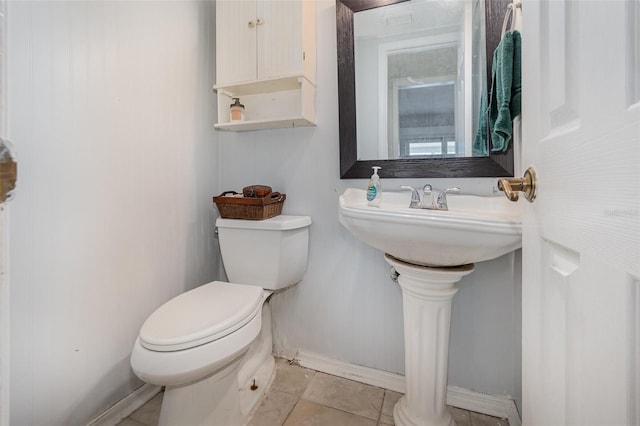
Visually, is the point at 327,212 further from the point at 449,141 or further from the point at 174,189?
the point at 174,189

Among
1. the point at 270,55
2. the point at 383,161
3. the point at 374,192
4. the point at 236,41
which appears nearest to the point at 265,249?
the point at 374,192

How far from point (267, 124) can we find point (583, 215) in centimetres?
128

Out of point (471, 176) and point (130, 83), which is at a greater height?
point (130, 83)

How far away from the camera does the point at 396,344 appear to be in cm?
134

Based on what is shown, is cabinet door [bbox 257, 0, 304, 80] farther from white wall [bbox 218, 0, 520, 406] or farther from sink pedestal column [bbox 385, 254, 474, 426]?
sink pedestal column [bbox 385, 254, 474, 426]

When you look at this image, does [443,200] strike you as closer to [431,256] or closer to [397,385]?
[431,256]

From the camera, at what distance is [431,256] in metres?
0.88

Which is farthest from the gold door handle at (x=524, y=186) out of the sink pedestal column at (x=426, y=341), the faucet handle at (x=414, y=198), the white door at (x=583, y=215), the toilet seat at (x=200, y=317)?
the toilet seat at (x=200, y=317)

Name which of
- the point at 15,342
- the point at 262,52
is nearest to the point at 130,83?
→ the point at 262,52

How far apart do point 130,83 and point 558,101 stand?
54.0 inches

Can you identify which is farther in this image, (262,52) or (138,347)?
(262,52)

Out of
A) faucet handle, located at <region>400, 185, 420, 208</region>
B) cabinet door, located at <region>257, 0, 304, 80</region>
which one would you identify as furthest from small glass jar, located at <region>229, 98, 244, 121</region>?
faucet handle, located at <region>400, 185, 420, 208</region>

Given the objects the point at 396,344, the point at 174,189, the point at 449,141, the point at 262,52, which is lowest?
the point at 396,344

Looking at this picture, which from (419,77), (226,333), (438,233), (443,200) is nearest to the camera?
(438,233)
